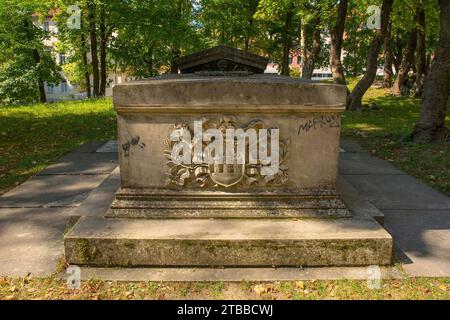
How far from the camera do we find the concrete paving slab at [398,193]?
5.09 meters

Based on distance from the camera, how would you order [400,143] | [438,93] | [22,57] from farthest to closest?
[22,57] < [400,143] < [438,93]

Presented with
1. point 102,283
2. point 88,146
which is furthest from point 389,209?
point 88,146

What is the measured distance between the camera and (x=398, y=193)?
220 inches

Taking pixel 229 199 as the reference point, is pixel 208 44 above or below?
above

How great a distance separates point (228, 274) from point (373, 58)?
1076cm

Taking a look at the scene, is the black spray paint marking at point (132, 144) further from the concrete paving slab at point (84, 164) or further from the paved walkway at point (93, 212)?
the concrete paving slab at point (84, 164)

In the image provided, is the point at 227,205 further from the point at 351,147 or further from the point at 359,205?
the point at 351,147

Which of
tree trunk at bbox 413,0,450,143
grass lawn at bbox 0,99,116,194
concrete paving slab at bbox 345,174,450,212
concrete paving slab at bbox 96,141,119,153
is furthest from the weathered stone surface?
tree trunk at bbox 413,0,450,143

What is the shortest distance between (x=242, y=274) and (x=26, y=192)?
142 inches

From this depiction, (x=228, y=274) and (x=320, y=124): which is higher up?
(x=320, y=124)

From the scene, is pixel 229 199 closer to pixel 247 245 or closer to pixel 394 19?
pixel 247 245

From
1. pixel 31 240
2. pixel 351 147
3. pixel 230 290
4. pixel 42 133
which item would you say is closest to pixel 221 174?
pixel 230 290

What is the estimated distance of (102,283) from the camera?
10.7 ft
